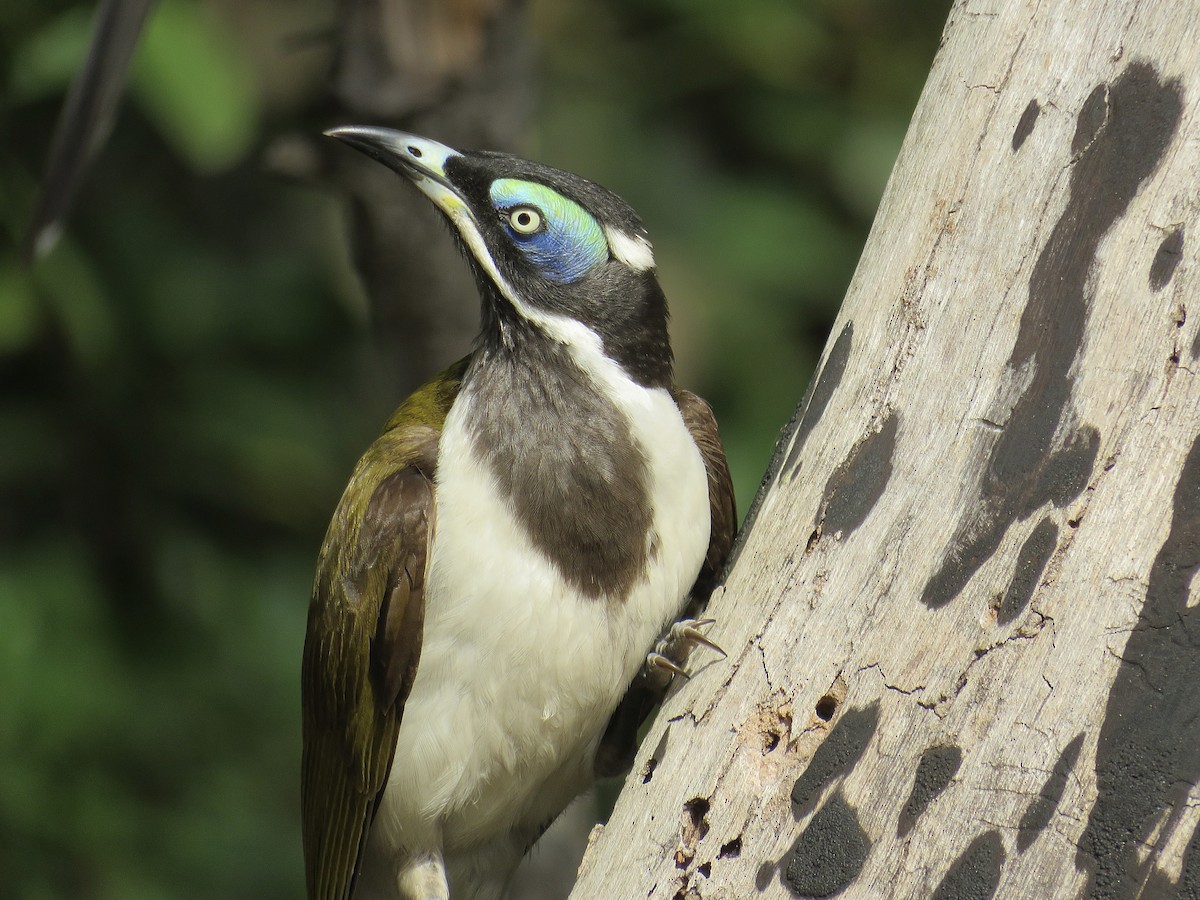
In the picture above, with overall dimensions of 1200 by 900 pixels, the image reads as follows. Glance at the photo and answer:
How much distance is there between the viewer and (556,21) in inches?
211

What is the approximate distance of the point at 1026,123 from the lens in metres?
2.25

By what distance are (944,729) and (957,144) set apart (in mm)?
976

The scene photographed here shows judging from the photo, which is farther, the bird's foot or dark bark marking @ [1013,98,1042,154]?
the bird's foot

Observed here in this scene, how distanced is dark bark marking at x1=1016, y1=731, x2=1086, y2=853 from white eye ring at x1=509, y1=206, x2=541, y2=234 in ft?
5.01

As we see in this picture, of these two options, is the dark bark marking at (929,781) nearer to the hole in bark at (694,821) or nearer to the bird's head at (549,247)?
the hole in bark at (694,821)

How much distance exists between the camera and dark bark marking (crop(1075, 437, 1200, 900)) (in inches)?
74.2

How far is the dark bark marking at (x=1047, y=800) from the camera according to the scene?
6.31 feet

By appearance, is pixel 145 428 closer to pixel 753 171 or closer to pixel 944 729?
pixel 753 171

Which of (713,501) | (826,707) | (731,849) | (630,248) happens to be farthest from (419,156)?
(731,849)

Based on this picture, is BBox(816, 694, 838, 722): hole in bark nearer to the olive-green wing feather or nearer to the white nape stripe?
the olive-green wing feather

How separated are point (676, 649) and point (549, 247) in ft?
2.91

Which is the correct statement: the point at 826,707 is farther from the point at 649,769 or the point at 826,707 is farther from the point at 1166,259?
the point at 1166,259

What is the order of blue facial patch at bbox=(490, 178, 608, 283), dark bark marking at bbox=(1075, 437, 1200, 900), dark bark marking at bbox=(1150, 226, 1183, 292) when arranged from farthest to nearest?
1. blue facial patch at bbox=(490, 178, 608, 283)
2. dark bark marking at bbox=(1150, 226, 1183, 292)
3. dark bark marking at bbox=(1075, 437, 1200, 900)

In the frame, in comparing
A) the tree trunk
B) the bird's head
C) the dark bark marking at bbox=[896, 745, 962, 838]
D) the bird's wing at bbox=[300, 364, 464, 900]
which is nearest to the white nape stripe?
the bird's head
